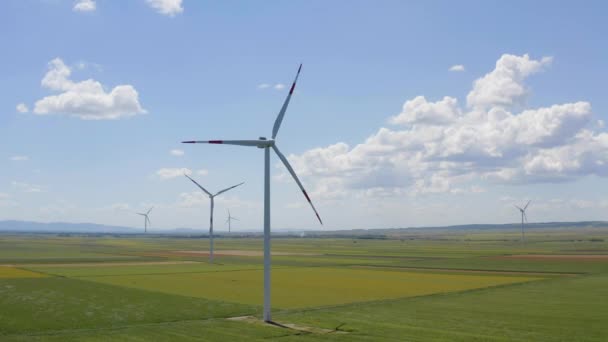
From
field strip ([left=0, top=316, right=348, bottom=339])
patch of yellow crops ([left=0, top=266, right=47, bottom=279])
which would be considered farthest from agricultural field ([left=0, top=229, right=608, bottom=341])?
patch of yellow crops ([left=0, top=266, right=47, bottom=279])

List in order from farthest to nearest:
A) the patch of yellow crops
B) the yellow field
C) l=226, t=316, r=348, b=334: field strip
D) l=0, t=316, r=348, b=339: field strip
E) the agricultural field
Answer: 1. the patch of yellow crops
2. the yellow field
3. l=226, t=316, r=348, b=334: field strip
4. the agricultural field
5. l=0, t=316, r=348, b=339: field strip

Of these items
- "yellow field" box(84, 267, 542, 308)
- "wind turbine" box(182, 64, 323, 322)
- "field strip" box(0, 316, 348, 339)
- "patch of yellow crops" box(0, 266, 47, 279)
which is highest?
"wind turbine" box(182, 64, 323, 322)

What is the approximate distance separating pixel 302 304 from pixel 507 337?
67.5ft

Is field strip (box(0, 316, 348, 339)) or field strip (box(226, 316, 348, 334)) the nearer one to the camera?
field strip (box(0, 316, 348, 339))

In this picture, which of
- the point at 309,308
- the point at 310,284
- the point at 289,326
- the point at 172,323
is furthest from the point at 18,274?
the point at 289,326

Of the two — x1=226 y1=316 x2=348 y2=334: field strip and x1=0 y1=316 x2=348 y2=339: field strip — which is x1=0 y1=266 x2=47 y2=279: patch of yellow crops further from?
x1=226 y1=316 x2=348 y2=334: field strip

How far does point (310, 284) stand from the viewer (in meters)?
67.8

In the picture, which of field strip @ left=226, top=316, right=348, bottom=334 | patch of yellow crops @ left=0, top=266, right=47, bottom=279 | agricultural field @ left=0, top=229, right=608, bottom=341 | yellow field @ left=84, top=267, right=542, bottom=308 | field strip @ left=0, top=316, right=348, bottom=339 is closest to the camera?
field strip @ left=0, top=316, right=348, bottom=339

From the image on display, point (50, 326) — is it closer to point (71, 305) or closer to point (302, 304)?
point (71, 305)

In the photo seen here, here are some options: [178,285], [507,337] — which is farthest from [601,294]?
[178,285]

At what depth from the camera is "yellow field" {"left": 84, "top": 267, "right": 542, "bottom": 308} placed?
2127 inches

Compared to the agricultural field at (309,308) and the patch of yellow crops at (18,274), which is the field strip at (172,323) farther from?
the patch of yellow crops at (18,274)

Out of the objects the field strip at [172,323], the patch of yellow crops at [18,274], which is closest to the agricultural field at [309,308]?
the field strip at [172,323]

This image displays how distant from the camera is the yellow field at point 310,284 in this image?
2127 inches
